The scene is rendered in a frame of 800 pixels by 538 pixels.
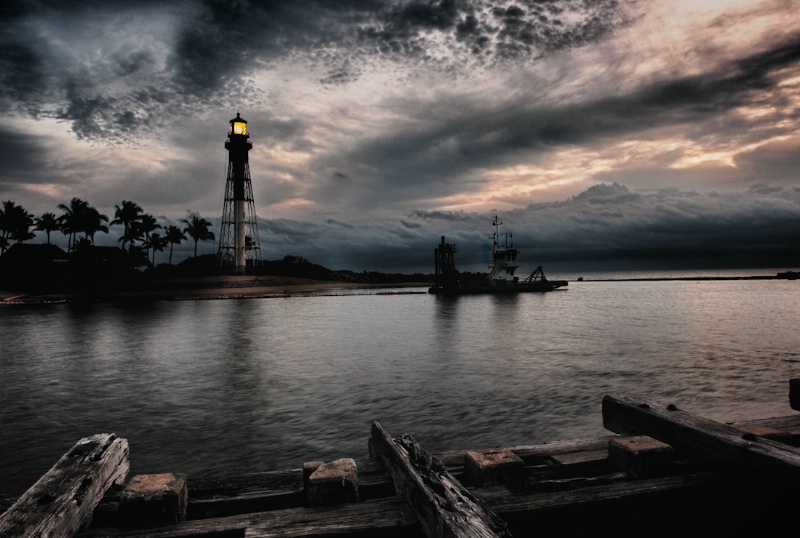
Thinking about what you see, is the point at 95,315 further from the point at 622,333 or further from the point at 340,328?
the point at 622,333

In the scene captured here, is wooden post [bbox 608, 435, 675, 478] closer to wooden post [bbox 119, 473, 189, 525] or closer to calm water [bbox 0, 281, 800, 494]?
wooden post [bbox 119, 473, 189, 525]

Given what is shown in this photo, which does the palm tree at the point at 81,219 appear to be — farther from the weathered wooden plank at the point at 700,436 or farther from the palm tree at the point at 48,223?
the weathered wooden plank at the point at 700,436

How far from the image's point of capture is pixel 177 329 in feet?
100

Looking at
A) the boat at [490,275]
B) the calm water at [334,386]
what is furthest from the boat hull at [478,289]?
the calm water at [334,386]

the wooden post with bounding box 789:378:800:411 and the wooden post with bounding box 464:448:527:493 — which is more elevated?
the wooden post with bounding box 789:378:800:411

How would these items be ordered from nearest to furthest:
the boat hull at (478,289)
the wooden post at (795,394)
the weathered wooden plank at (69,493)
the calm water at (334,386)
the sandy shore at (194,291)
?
the weathered wooden plank at (69,493)
the wooden post at (795,394)
the calm water at (334,386)
the sandy shore at (194,291)
the boat hull at (478,289)

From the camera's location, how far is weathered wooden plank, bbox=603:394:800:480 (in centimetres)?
296

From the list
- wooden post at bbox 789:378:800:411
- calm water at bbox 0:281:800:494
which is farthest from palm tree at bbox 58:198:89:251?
wooden post at bbox 789:378:800:411

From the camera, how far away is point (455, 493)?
2.57 m

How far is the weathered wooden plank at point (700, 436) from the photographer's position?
296cm

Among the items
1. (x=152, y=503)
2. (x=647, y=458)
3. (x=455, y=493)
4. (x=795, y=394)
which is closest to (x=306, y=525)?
(x=455, y=493)

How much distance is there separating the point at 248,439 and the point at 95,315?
3818 centimetres

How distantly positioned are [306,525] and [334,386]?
11.8 m

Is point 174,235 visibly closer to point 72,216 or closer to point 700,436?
point 72,216
